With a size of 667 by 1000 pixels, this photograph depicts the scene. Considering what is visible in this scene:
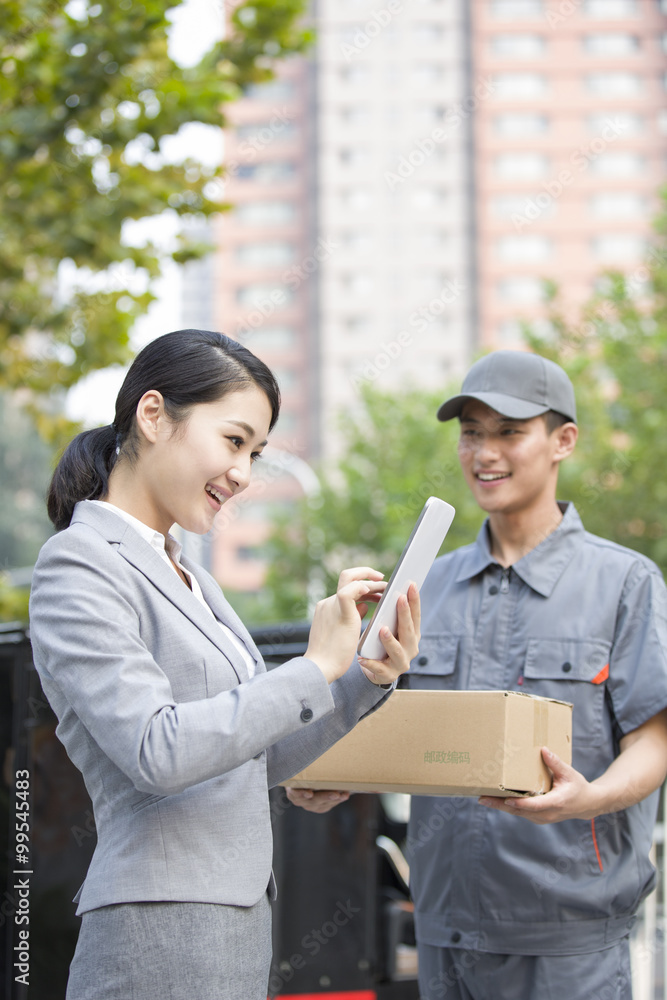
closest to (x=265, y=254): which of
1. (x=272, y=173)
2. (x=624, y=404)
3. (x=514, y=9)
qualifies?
(x=272, y=173)

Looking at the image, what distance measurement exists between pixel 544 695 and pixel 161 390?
4.61 feet

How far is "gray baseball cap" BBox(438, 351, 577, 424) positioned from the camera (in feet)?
9.68

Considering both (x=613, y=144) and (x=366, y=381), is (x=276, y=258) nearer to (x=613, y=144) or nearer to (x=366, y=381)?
(x=613, y=144)

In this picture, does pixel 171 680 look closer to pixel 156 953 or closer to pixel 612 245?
pixel 156 953

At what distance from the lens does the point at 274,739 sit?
1729 millimetres

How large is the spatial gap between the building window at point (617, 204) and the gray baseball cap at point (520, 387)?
60338 mm

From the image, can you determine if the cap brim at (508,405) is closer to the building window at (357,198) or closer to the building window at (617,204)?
the building window at (617,204)

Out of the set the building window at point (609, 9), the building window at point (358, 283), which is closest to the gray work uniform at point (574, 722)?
the building window at point (358, 283)

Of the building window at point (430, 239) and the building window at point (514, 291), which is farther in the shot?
the building window at point (430, 239)

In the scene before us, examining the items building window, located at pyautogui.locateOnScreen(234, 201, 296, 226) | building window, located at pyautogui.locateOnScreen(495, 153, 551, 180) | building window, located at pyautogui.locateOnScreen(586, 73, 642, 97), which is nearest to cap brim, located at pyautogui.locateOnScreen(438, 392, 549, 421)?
building window, located at pyautogui.locateOnScreen(495, 153, 551, 180)

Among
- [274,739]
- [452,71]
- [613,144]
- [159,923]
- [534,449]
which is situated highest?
[452,71]

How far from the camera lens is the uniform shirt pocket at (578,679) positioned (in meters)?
2.71

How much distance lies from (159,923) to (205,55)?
6.49 meters

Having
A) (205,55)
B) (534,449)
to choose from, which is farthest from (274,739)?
(205,55)
